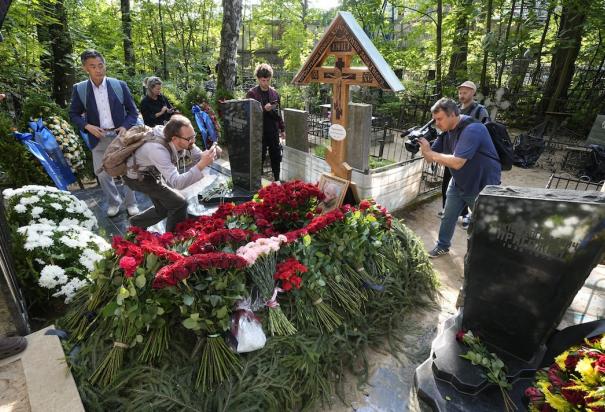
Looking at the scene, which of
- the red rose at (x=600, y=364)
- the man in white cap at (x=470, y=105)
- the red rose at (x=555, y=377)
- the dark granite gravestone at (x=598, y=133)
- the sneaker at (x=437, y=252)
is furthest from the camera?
the dark granite gravestone at (x=598, y=133)

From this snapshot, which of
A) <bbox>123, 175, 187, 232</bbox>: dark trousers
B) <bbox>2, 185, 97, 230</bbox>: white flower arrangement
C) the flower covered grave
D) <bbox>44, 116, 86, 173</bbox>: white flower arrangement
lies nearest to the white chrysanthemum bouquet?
<bbox>2, 185, 97, 230</bbox>: white flower arrangement

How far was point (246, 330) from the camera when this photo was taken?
2250mm

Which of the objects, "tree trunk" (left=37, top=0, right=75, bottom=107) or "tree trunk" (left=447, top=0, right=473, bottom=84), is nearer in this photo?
"tree trunk" (left=37, top=0, right=75, bottom=107)

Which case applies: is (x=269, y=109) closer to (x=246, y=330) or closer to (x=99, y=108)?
(x=99, y=108)

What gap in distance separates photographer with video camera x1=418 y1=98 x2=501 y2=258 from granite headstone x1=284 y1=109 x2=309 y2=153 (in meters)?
2.33

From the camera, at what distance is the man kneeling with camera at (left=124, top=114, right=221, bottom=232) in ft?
10.5

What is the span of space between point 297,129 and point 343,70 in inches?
90.3

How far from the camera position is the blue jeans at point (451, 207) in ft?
12.9

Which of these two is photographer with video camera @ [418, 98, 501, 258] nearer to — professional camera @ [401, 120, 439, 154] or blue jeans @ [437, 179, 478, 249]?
blue jeans @ [437, 179, 478, 249]

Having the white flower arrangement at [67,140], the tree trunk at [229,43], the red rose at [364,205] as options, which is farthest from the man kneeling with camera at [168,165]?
the tree trunk at [229,43]

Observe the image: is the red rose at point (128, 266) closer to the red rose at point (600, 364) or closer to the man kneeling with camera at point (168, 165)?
the man kneeling with camera at point (168, 165)

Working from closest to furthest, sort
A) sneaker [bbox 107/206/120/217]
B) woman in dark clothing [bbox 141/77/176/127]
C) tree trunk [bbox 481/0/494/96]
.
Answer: sneaker [bbox 107/206/120/217] < woman in dark clothing [bbox 141/77/176/127] < tree trunk [bbox 481/0/494/96]

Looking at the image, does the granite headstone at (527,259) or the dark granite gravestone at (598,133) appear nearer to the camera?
the granite headstone at (527,259)

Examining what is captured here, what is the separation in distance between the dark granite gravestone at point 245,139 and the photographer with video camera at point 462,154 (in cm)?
230
